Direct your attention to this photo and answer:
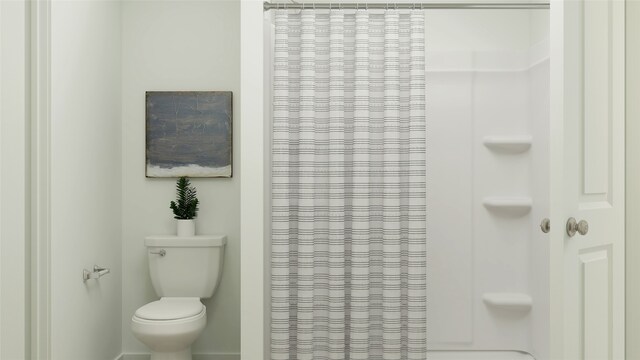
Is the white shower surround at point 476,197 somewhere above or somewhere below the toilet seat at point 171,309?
above

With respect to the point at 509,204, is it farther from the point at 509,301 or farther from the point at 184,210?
the point at 184,210

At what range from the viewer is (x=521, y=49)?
3.28 m

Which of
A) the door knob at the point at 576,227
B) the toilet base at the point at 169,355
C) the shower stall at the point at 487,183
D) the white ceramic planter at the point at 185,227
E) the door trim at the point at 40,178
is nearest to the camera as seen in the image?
the door knob at the point at 576,227

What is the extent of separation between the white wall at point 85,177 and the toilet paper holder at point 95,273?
3cm

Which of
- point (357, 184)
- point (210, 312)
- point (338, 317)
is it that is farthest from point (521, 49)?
point (210, 312)

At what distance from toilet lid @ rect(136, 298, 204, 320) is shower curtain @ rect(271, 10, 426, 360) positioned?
0.59 metres

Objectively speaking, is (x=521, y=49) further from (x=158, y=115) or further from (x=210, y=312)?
(x=210, y=312)

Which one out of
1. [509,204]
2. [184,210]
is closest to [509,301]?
[509,204]

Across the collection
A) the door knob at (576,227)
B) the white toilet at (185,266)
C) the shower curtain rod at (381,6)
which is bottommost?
the white toilet at (185,266)

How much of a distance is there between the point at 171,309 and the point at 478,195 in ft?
5.91

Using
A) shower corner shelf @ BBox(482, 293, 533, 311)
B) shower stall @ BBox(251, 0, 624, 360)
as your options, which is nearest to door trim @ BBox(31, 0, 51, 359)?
shower stall @ BBox(251, 0, 624, 360)

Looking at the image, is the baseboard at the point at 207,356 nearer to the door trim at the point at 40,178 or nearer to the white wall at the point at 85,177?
the white wall at the point at 85,177

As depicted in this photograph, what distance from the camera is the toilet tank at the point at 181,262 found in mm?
3180

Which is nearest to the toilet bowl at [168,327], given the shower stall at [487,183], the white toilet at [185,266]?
the white toilet at [185,266]
